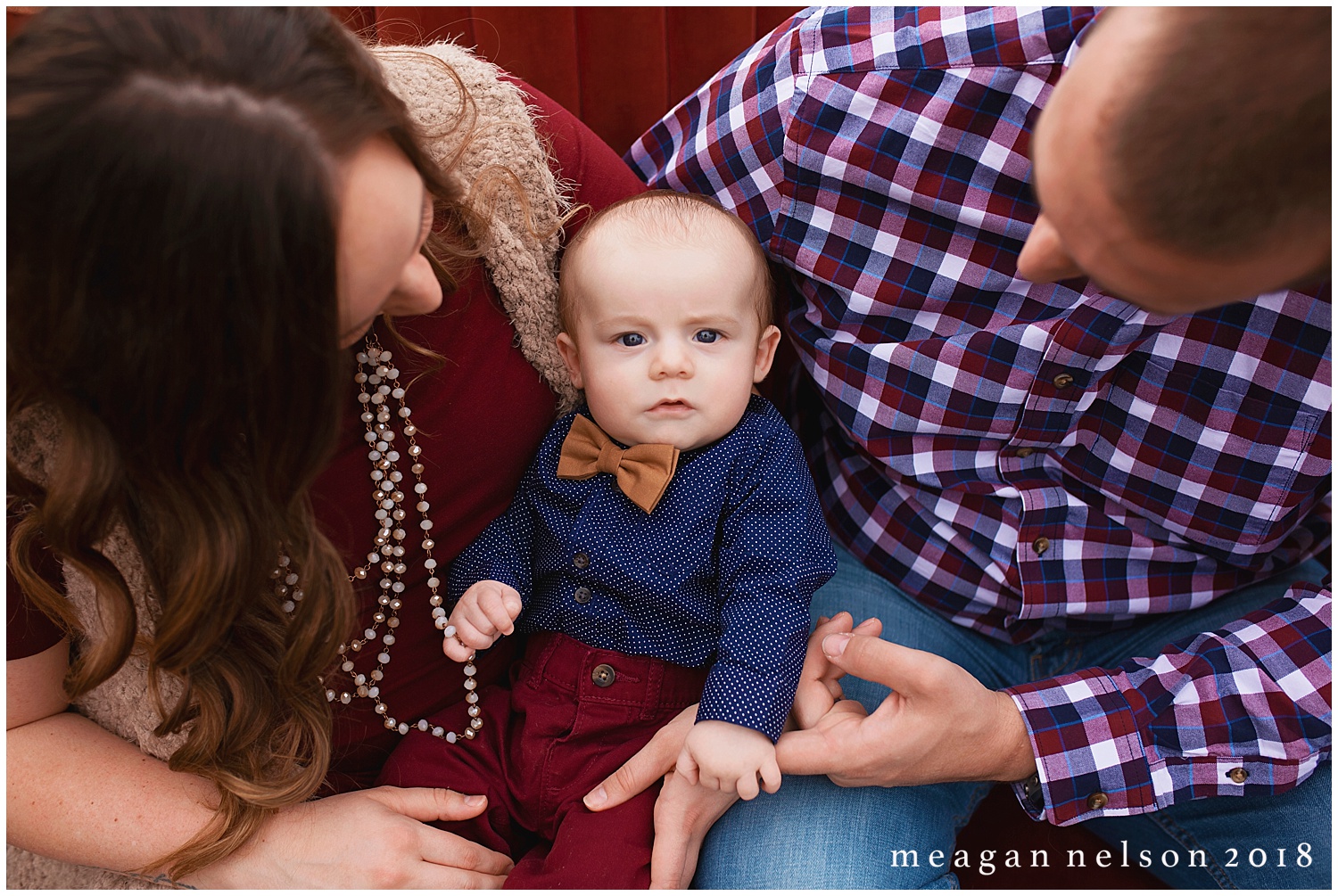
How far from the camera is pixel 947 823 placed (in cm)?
119

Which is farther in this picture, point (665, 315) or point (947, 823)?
point (947, 823)

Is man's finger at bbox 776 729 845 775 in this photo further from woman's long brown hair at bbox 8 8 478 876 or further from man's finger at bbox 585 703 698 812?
woman's long brown hair at bbox 8 8 478 876

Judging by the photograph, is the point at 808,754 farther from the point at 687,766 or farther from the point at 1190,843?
the point at 1190,843

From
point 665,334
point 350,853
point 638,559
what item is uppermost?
point 665,334

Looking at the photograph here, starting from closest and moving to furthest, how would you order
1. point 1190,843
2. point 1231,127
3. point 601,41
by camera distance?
1. point 1231,127
2. point 1190,843
3. point 601,41

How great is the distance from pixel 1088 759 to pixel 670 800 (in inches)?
20.1

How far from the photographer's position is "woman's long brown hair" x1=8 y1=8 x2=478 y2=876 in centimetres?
59

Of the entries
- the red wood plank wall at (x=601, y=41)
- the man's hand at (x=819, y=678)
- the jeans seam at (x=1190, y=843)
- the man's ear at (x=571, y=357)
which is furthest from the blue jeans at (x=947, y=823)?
the red wood plank wall at (x=601, y=41)

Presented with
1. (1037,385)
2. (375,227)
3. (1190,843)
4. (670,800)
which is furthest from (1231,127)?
(1190,843)

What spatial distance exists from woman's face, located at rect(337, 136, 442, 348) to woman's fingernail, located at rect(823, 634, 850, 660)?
0.65 meters

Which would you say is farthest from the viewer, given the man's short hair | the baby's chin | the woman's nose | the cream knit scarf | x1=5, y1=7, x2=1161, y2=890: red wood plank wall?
x1=5, y1=7, x2=1161, y2=890: red wood plank wall

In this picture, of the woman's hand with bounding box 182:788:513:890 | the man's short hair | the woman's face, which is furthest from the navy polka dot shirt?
the man's short hair

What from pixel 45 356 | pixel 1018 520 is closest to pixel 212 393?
pixel 45 356

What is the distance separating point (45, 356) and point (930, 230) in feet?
2.99
